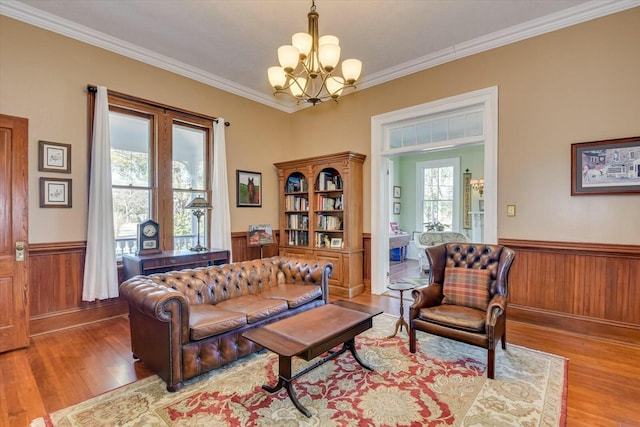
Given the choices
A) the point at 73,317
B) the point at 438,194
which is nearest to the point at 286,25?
the point at 73,317

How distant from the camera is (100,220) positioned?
3703 millimetres

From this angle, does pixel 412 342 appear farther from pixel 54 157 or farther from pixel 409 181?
pixel 409 181

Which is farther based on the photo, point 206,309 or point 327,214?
point 327,214

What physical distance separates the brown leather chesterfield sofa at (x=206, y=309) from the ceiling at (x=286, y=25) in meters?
2.79

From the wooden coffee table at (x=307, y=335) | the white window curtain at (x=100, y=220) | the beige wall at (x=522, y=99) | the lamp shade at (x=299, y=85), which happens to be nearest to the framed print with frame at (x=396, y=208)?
the beige wall at (x=522, y=99)

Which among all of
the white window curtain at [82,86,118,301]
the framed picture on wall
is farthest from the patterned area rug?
the framed picture on wall

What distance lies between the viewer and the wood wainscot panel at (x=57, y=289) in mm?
3441

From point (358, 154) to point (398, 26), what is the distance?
1.88 metres

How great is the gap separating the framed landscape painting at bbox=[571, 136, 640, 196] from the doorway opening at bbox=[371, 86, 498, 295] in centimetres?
80

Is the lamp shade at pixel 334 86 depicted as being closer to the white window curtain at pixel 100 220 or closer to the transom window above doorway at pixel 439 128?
the transom window above doorway at pixel 439 128

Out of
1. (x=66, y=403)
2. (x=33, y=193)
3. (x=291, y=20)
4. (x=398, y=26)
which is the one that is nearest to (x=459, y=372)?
(x=66, y=403)

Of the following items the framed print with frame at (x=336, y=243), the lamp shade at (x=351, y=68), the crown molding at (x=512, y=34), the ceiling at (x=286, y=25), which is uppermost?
the ceiling at (x=286, y=25)

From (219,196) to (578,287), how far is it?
4.76m

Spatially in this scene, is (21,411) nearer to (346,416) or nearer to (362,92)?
(346,416)
